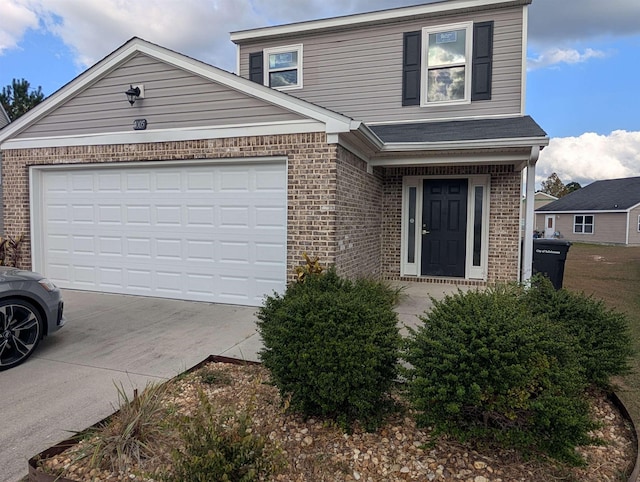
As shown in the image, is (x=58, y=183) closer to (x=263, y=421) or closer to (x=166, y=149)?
(x=166, y=149)

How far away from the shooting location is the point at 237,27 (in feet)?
35.5

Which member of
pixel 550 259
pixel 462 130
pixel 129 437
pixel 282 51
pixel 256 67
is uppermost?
pixel 282 51

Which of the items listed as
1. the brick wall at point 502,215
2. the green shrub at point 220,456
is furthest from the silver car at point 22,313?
the brick wall at point 502,215

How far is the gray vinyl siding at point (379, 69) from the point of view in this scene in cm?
877

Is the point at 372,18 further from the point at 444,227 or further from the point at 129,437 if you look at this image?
the point at 129,437

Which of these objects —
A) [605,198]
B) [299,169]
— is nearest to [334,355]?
Result: [299,169]

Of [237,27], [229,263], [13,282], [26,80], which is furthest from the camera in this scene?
[26,80]

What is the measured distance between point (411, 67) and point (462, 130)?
251 cm

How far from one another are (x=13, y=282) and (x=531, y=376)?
451 cm

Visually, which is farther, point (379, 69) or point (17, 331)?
point (379, 69)

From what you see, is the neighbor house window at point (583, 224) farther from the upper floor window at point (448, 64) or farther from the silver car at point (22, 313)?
the silver car at point (22, 313)

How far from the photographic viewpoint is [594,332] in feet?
11.4

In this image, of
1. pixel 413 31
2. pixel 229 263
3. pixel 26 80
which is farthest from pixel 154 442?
pixel 26 80

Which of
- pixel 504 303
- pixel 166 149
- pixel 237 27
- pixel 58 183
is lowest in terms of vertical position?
pixel 504 303
